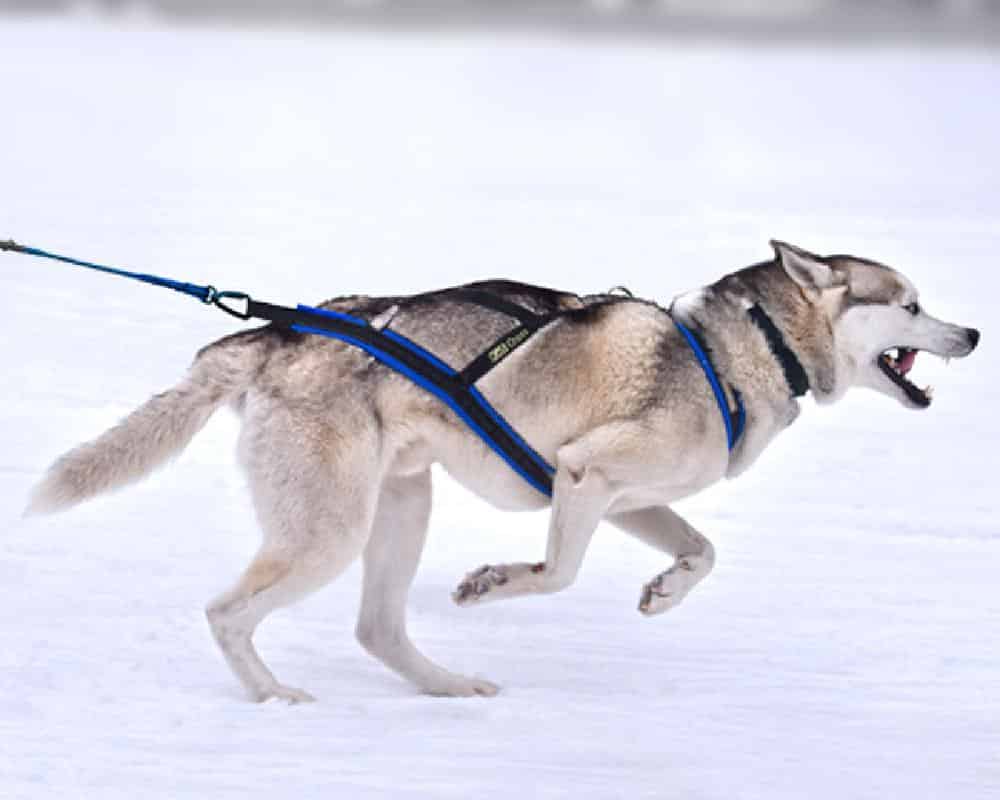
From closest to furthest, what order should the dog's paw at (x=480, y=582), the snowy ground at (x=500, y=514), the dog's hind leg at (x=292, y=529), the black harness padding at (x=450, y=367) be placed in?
the snowy ground at (x=500, y=514)
the dog's hind leg at (x=292, y=529)
the black harness padding at (x=450, y=367)
the dog's paw at (x=480, y=582)

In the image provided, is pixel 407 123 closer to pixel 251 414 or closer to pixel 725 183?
pixel 725 183

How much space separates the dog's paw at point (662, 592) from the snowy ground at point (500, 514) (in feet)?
0.76

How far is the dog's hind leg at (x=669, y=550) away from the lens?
5266mm

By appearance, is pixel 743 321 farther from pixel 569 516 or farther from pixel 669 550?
pixel 569 516

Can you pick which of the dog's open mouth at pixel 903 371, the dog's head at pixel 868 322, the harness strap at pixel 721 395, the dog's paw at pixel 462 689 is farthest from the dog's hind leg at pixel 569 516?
the dog's open mouth at pixel 903 371

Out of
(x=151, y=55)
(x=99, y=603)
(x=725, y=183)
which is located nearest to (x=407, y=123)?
(x=725, y=183)

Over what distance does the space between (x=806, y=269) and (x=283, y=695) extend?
178 cm

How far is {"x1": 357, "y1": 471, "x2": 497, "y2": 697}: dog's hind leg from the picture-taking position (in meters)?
5.29

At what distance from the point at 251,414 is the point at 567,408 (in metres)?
0.81

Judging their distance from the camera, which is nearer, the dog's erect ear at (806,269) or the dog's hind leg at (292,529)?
the dog's hind leg at (292,529)

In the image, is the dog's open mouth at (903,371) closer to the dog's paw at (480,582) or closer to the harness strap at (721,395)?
the harness strap at (721,395)

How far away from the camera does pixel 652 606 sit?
17.3 feet

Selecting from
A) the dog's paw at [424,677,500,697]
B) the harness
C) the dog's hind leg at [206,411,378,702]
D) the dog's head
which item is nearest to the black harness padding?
the harness

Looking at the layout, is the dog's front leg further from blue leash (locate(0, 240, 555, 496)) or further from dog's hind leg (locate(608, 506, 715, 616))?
dog's hind leg (locate(608, 506, 715, 616))
